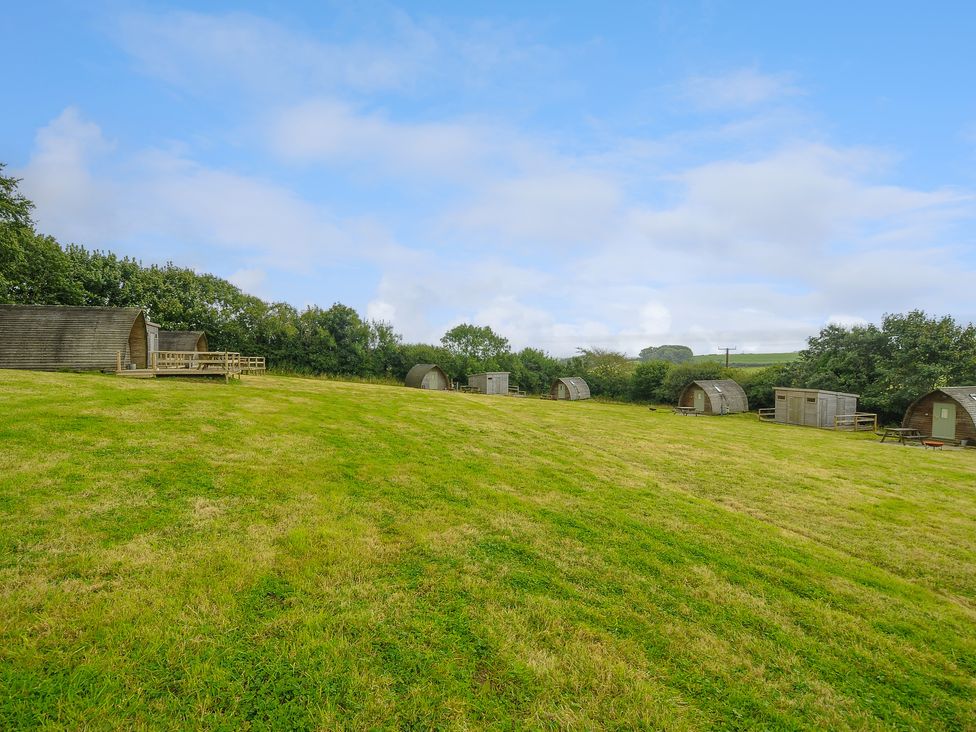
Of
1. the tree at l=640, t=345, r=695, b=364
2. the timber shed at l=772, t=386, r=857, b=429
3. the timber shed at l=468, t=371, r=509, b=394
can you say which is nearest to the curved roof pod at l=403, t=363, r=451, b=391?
the timber shed at l=468, t=371, r=509, b=394

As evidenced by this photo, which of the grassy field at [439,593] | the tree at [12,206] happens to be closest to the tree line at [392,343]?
the tree at [12,206]

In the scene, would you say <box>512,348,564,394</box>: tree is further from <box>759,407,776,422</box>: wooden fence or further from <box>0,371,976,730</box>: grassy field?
<box>0,371,976,730</box>: grassy field

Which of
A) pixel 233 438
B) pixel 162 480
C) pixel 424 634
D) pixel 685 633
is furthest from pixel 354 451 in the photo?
pixel 685 633

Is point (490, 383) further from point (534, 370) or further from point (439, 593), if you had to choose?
point (439, 593)

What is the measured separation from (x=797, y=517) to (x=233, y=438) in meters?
15.5

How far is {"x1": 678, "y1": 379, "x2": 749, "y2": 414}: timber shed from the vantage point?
133 ft

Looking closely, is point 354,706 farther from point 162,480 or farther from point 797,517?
point 797,517

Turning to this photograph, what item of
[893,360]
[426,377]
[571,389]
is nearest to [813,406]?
[893,360]

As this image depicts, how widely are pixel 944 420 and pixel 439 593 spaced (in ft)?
122

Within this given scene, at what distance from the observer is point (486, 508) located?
29.5 feet

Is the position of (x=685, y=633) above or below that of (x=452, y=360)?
below

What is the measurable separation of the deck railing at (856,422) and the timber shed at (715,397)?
8.90 metres

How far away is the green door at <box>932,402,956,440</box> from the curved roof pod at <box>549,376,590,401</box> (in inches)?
1316

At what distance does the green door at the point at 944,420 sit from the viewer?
85.9 ft
